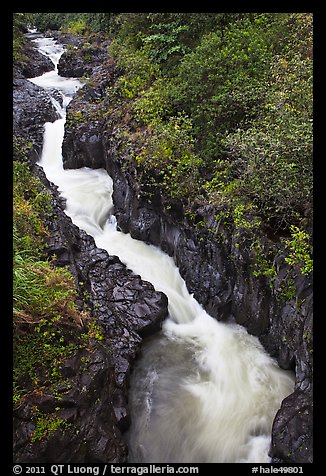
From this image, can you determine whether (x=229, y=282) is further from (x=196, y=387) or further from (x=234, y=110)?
(x=234, y=110)

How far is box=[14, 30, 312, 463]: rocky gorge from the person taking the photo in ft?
16.7

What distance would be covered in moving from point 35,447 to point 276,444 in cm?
364

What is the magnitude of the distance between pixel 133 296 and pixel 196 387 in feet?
8.33

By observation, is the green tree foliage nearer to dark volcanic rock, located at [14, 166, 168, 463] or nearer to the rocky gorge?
the rocky gorge

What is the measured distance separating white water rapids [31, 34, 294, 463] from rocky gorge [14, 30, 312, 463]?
1.02 feet

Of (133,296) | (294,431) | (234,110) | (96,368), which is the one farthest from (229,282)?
(234,110)

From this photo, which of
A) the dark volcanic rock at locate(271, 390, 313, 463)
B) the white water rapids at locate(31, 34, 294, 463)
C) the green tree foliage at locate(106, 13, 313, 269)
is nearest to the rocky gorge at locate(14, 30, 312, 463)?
the dark volcanic rock at locate(271, 390, 313, 463)

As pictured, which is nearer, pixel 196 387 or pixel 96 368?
pixel 96 368

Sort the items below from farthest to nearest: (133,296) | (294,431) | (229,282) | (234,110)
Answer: (234,110) < (133,296) < (229,282) < (294,431)

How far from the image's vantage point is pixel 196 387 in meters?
6.86

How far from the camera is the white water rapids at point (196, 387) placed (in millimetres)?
5898

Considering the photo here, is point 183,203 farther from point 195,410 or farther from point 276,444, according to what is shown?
point 276,444
